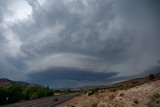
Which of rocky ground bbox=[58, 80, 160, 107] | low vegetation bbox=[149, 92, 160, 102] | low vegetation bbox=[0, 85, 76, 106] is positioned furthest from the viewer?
low vegetation bbox=[0, 85, 76, 106]

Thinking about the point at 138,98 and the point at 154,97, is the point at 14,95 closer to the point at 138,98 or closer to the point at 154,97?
the point at 138,98

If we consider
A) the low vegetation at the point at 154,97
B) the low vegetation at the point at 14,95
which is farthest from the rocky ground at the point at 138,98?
the low vegetation at the point at 14,95

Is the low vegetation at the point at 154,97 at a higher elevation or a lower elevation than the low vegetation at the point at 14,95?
lower

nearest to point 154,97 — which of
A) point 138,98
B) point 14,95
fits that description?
point 138,98

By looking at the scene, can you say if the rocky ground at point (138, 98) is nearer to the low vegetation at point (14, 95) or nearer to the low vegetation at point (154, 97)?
the low vegetation at point (154, 97)

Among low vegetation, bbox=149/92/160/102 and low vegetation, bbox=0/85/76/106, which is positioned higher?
low vegetation, bbox=0/85/76/106

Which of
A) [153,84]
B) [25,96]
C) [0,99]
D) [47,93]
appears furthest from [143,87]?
[47,93]

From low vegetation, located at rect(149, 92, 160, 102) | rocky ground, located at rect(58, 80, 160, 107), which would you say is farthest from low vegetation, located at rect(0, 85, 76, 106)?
low vegetation, located at rect(149, 92, 160, 102)

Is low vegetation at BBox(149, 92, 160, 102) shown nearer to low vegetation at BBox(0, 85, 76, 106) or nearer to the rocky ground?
the rocky ground

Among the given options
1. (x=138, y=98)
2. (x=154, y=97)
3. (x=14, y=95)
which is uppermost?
(x=14, y=95)

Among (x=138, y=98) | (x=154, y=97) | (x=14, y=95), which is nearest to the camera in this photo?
(x=154, y=97)

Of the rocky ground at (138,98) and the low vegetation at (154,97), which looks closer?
the low vegetation at (154,97)

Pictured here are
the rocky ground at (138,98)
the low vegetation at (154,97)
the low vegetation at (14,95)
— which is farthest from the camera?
the low vegetation at (14,95)

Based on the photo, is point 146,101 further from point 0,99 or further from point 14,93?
point 14,93
